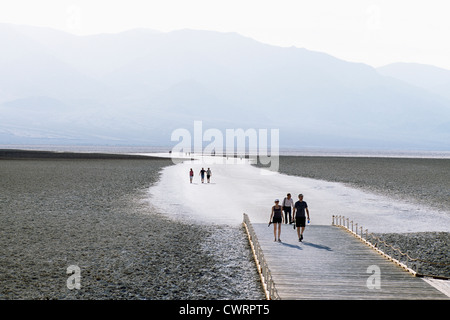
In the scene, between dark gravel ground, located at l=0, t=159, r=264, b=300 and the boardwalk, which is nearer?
the boardwalk

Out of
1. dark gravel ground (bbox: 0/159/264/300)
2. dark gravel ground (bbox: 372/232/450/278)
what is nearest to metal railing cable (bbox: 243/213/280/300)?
dark gravel ground (bbox: 0/159/264/300)

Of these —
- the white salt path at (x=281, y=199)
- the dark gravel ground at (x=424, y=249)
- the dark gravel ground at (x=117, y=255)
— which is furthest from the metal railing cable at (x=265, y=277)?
the white salt path at (x=281, y=199)

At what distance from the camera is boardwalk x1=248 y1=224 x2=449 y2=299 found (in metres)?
14.2

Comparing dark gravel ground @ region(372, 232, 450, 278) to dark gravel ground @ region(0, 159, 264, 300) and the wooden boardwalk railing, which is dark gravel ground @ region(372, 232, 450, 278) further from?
dark gravel ground @ region(0, 159, 264, 300)

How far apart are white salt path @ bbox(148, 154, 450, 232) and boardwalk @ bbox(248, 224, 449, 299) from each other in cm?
614

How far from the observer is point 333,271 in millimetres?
16266

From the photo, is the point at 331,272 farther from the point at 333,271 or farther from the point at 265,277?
the point at 265,277

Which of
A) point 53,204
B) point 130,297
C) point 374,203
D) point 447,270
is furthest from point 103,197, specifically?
point 447,270

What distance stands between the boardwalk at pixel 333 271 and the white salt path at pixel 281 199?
614 cm

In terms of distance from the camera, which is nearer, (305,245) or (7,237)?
(305,245)
